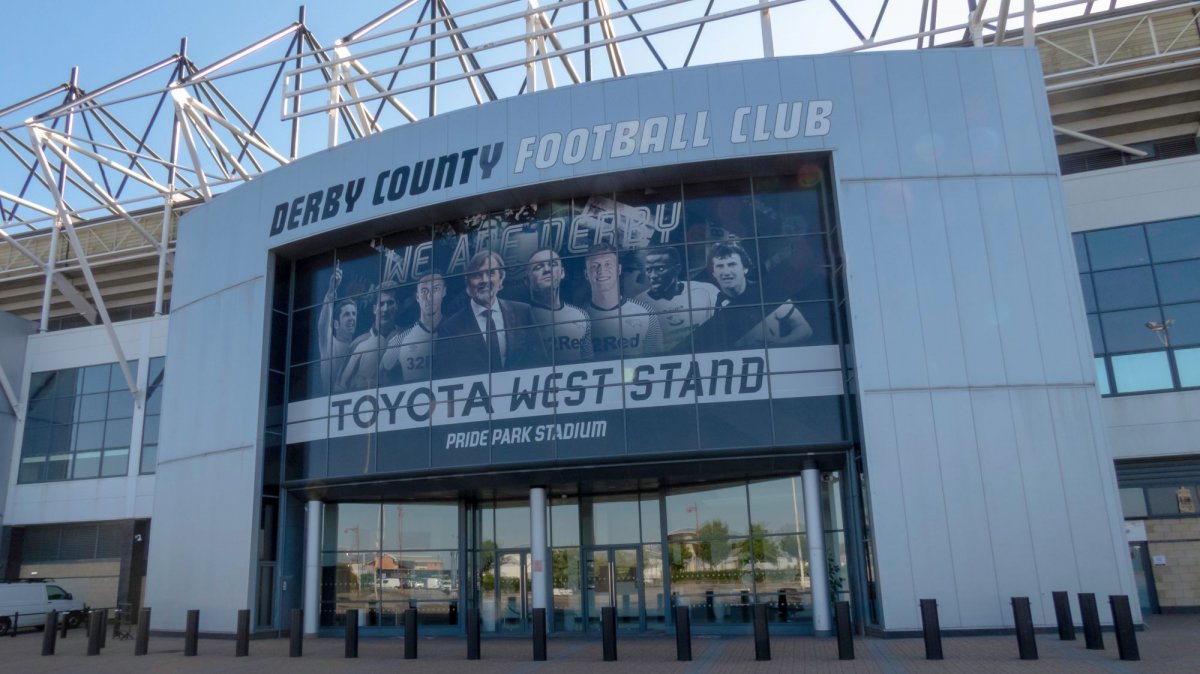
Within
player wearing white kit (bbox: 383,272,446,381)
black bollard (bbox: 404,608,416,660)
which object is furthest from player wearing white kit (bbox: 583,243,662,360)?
A: black bollard (bbox: 404,608,416,660)

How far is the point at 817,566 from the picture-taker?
17328 millimetres

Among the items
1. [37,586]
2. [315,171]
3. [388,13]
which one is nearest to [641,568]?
[315,171]

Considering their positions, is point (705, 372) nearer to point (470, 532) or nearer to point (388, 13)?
point (470, 532)

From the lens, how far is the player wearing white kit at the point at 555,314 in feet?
61.2

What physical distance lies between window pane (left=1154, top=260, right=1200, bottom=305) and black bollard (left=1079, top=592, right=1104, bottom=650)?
36.5 ft

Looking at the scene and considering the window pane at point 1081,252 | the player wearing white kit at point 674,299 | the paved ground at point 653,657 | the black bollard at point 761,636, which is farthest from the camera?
the window pane at point 1081,252

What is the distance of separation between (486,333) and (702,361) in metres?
4.67

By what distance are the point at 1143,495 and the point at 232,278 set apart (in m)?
22.5

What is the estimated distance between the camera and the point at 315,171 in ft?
71.9

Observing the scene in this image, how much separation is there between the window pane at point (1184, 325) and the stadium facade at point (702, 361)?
0.17 ft

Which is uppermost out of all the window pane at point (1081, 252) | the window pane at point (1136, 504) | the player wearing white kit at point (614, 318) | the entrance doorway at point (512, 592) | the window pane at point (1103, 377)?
the window pane at point (1081, 252)

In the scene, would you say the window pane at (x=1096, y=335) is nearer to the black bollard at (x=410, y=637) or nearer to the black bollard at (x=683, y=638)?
the black bollard at (x=683, y=638)

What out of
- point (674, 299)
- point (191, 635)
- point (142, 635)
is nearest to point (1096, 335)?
point (674, 299)

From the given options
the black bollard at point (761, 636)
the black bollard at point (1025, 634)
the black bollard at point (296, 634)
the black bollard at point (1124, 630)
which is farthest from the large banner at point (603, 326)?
the black bollard at point (1124, 630)
